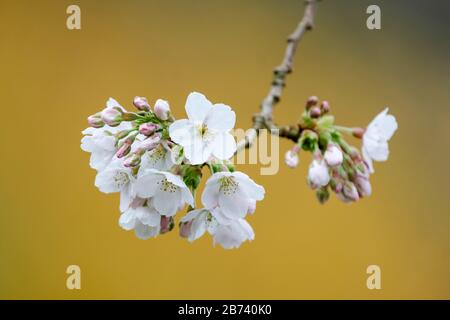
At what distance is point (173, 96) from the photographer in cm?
273

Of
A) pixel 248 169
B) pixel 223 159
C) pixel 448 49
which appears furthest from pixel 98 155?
pixel 448 49

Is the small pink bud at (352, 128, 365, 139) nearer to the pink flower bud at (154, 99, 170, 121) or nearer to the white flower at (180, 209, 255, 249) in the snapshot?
the white flower at (180, 209, 255, 249)

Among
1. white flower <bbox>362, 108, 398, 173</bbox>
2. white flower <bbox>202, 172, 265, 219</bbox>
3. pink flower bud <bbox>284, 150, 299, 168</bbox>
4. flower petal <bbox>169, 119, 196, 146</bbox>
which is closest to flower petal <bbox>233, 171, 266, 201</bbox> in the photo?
white flower <bbox>202, 172, 265, 219</bbox>

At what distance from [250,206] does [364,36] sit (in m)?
2.11

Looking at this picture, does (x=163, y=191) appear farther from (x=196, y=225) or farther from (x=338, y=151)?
(x=338, y=151)

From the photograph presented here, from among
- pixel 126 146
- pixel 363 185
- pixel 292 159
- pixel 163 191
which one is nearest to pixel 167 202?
pixel 163 191

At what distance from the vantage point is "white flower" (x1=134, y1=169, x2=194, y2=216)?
987 mm

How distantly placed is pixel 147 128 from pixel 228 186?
0.18m

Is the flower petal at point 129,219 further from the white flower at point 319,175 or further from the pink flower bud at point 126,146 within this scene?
the white flower at point 319,175

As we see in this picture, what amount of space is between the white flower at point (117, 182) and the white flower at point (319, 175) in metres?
0.39

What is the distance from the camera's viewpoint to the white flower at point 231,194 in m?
1.01

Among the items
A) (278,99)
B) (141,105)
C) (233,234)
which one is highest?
(278,99)

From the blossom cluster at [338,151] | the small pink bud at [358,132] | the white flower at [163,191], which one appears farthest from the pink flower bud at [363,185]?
the white flower at [163,191]

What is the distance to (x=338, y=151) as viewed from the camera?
3.81ft
